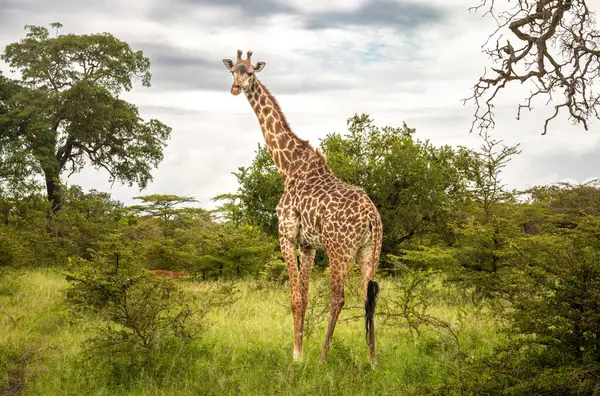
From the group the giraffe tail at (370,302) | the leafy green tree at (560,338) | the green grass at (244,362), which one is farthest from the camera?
the giraffe tail at (370,302)

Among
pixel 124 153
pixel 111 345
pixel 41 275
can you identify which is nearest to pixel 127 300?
pixel 111 345

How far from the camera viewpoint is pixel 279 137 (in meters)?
8.94

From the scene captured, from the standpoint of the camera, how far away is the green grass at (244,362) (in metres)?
7.21

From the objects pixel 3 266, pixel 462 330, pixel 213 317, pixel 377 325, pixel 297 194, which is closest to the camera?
pixel 297 194

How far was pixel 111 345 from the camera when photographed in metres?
8.36

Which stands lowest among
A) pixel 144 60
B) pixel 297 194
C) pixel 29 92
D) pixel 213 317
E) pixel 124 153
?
pixel 213 317

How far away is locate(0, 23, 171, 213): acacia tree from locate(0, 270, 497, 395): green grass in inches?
815

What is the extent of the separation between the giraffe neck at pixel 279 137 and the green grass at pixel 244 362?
2470mm

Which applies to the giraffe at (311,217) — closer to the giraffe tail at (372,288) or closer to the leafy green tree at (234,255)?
the giraffe tail at (372,288)

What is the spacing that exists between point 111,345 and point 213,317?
324 cm

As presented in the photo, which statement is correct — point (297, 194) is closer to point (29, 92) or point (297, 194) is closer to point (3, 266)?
point (3, 266)

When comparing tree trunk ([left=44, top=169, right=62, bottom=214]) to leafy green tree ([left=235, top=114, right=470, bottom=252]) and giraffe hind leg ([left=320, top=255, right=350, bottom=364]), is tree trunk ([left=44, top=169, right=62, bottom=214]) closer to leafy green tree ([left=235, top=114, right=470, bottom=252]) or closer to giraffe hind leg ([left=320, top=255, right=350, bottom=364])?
leafy green tree ([left=235, top=114, right=470, bottom=252])

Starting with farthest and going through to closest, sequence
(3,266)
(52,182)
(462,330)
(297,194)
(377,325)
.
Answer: (52,182)
(3,266)
(377,325)
(462,330)
(297,194)

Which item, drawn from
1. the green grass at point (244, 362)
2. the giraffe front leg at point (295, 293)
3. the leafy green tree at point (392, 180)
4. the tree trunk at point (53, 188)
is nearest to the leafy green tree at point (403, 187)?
the leafy green tree at point (392, 180)
